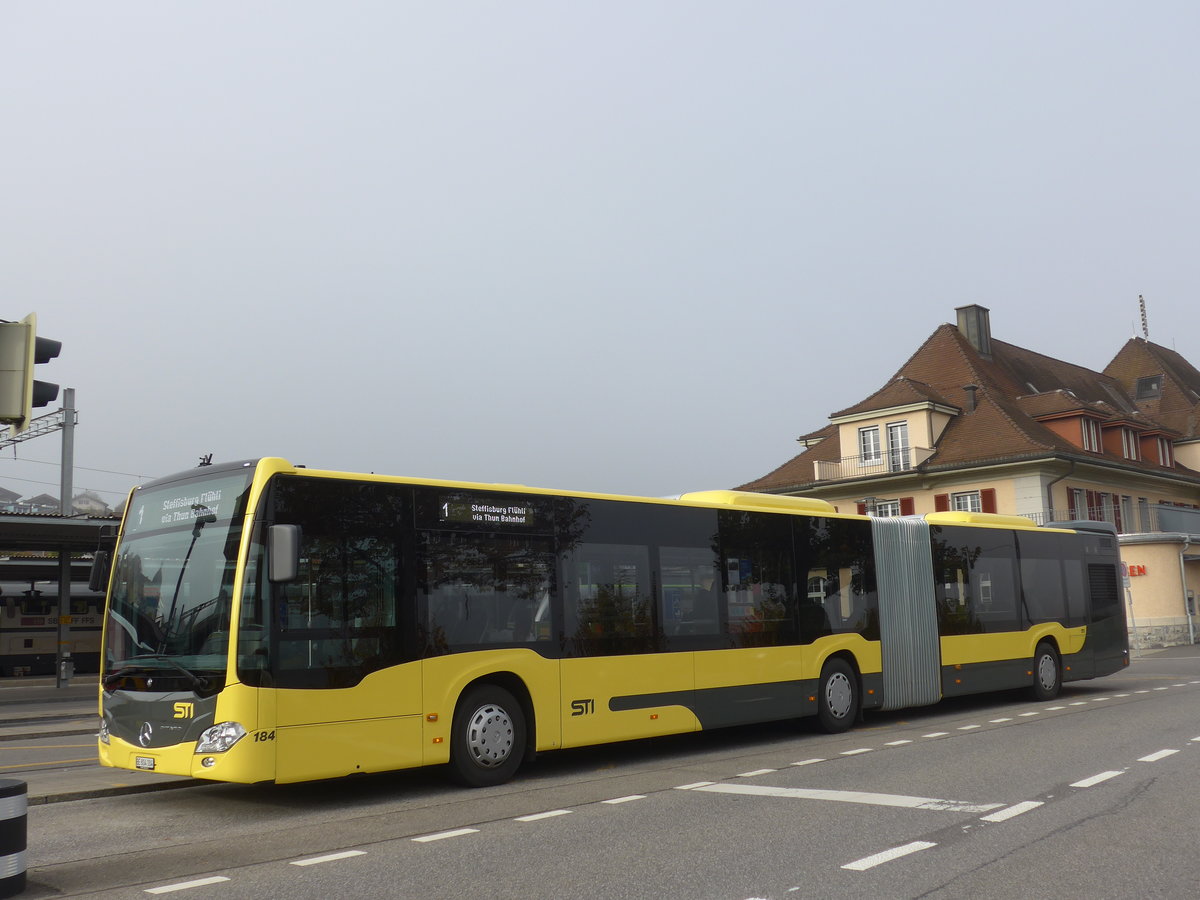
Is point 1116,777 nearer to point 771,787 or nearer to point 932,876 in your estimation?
point 771,787

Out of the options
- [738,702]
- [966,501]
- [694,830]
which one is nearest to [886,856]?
[694,830]

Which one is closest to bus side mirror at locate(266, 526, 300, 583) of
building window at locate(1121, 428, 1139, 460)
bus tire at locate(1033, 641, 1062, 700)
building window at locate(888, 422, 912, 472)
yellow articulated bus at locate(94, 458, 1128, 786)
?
yellow articulated bus at locate(94, 458, 1128, 786)

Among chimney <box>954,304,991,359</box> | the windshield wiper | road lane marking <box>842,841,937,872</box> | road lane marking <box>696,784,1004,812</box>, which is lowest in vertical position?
road lane marking <box>696,784,1004,812</box>

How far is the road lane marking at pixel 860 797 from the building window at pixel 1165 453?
4999cm

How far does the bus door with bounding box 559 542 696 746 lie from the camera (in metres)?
11.4

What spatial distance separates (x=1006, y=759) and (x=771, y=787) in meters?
2.87

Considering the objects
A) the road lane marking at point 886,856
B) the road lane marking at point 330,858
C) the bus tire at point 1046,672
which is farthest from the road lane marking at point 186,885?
the bus tire at point 1046,672

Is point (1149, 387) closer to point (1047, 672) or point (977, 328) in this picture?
point (977, 328)

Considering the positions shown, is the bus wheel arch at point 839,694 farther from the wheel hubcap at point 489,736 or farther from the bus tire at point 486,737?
the wheel hubcap at point 489,736

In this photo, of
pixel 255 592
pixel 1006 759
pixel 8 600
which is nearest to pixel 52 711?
pixel 8 600

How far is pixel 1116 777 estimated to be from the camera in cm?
1002

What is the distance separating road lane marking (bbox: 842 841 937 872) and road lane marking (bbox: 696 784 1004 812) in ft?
4.48

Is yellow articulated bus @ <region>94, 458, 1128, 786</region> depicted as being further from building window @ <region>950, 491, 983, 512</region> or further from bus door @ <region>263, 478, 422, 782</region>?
building window @ <region>950, 491, 983, 512</region>

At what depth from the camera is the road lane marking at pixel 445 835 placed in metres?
7.91
